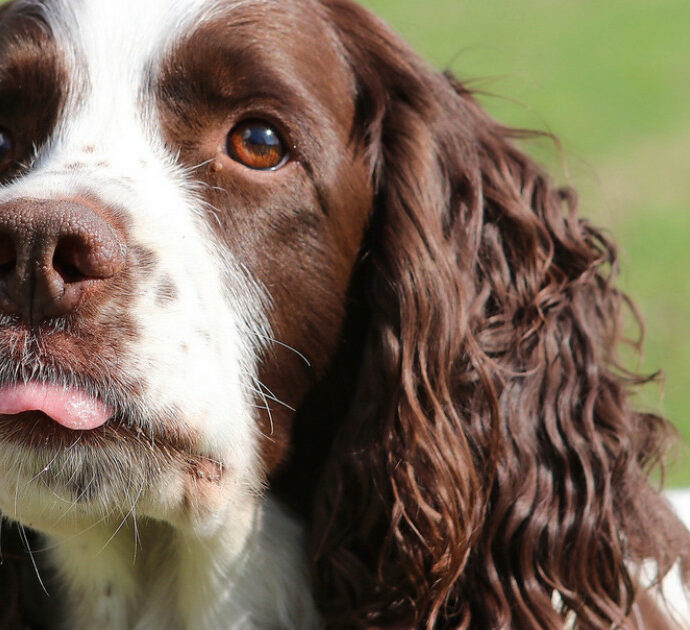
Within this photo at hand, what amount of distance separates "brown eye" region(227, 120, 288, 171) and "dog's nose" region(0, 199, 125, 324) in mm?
490

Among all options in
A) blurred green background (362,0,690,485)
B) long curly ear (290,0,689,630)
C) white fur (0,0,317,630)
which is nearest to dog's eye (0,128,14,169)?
white fur (0,0,317,630)

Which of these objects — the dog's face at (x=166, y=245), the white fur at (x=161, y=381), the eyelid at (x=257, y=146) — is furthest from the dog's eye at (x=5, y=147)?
the eyelid at (x=257, y=146)

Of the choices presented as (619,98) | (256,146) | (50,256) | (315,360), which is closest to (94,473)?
(50,256)

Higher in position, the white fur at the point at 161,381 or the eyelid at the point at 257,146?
the eyelid at the point at 257,146

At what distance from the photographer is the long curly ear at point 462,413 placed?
281cm

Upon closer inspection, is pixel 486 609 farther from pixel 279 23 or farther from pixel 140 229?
pixel 279 23

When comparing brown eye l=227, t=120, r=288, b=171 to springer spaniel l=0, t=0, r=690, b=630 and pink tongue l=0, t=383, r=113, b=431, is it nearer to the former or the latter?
springer spaniel l=0, t=0, r=690, b=630

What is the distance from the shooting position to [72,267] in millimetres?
2355

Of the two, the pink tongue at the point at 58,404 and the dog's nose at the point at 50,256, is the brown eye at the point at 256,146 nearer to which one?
the dog's nose at the point at 50,256

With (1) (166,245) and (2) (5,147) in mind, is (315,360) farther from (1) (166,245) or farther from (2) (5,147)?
(2) (5,147)

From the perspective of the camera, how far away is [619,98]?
1163 centimetres

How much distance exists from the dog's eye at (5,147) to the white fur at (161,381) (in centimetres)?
15

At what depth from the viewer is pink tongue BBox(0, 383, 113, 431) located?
2.41m

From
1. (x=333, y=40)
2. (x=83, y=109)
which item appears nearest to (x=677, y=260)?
(x=333, y=40)
